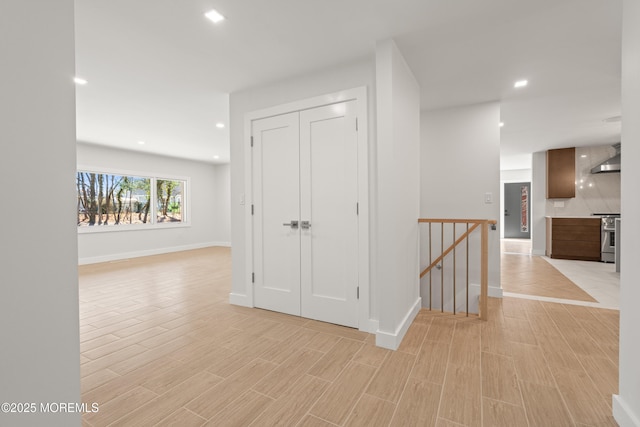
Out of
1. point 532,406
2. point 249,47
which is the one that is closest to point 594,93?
point 532,406

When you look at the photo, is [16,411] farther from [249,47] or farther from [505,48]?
[505,48]

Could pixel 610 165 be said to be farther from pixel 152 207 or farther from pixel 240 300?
pixel 152 207

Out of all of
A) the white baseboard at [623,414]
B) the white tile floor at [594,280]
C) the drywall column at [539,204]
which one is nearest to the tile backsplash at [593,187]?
the drywall column at [539,204]

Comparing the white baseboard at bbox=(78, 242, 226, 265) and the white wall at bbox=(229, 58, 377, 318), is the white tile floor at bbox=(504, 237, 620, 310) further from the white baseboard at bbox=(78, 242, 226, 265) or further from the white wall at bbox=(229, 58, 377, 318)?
the white baseboard at bbox=(78, 242, 226, 265)

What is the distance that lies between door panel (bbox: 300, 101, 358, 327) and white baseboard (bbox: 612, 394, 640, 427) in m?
1.69

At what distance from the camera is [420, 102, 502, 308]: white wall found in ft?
12.1

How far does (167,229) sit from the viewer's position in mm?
7715

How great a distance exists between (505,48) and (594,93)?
6.58ft

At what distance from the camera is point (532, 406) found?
1612 millimetres

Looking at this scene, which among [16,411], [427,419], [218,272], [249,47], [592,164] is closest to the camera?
[16,411]

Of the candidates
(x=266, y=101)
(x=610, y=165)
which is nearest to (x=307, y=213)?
(x=266, y=101)

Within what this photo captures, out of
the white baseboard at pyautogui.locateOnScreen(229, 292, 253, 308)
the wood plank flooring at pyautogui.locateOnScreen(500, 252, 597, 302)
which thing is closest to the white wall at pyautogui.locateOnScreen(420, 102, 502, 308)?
the wood plank flooring at pyautogui.locateOnScreen(500, 252, 597, 302)

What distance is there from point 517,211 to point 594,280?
21.5 feet

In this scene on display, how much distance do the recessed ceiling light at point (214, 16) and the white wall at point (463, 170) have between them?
9.77ft
